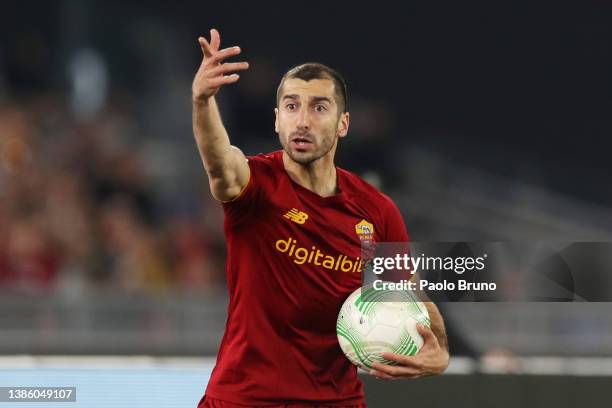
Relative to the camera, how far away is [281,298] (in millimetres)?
4059

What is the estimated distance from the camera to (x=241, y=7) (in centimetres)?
1734

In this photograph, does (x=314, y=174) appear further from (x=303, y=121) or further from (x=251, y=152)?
(x=251, y=152)

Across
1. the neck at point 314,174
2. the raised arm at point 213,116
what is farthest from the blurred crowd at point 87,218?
the raised arm at point 213,116

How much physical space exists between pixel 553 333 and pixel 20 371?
4816mm

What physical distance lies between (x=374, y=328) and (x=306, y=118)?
0.77 metres

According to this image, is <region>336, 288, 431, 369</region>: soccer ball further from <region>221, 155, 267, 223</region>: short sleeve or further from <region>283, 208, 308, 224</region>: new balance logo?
<region>221, 155, 267, 223</region>: short sleeve

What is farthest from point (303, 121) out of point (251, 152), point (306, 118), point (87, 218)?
point (251, 152)

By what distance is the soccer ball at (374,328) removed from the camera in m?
4.08

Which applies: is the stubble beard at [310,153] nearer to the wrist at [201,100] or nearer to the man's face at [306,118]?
the man's face at [306,118]

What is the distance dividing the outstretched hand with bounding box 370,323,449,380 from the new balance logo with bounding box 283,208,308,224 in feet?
1.79

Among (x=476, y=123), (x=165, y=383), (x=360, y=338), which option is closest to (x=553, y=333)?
(x=165, y=383)

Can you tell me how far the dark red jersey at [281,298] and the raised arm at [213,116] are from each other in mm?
195

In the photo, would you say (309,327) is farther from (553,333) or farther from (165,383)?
(553,333)

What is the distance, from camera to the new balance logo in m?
4.10
